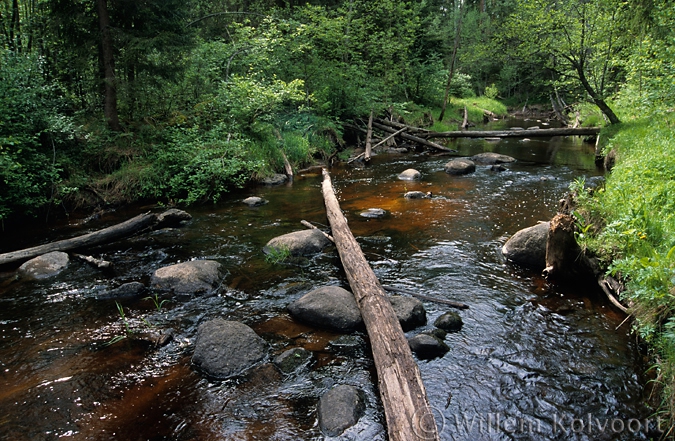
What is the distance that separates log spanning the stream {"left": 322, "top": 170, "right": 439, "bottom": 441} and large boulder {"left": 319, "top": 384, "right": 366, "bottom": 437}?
24 cm

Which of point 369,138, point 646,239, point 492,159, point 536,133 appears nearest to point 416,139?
point 369,138

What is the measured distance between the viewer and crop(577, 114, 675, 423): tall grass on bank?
3.38m

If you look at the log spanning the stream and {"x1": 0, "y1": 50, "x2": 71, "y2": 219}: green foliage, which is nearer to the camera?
the log spanning the stream

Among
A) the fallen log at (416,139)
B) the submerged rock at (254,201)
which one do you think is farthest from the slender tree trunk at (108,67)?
the fallen log at (416,139)

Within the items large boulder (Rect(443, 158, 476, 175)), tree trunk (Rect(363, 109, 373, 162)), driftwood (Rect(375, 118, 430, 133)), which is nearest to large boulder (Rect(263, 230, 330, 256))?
large boulder (Rect(443, 158, 476, 175))

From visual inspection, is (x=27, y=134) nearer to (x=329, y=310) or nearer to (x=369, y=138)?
(x=329, y=310)

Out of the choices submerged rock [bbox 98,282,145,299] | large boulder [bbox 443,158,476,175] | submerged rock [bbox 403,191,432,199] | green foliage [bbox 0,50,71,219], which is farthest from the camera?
large boulder [bbox 443,158,476,175]

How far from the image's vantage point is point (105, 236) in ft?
24.8

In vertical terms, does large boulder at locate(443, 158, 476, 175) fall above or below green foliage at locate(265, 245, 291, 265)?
above

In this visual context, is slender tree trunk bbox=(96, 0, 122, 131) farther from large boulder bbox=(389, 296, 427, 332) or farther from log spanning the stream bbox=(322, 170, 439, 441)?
large boulder bbox=(389, 296, 427, 332)

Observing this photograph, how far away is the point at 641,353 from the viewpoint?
405 cm

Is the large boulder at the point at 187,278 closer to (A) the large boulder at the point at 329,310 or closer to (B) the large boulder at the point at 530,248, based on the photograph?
(A) the large boulder at the point at 329,310

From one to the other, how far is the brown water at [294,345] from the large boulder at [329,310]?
161 mm

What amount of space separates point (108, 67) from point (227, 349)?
9.32 metres
